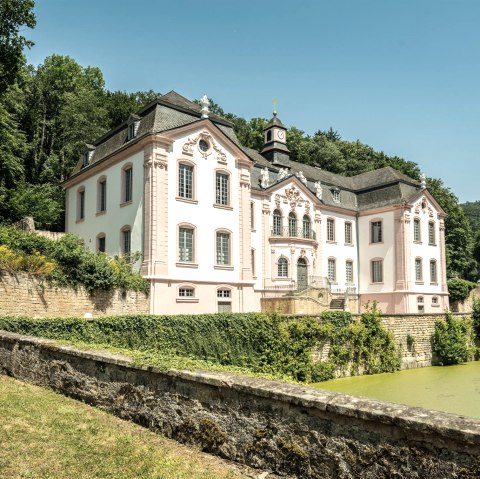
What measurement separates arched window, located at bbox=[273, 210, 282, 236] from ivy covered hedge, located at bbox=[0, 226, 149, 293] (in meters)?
14.6

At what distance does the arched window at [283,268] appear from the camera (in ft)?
102

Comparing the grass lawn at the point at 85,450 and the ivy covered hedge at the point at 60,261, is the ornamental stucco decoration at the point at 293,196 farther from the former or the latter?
the grass lawn at the point at 85,450

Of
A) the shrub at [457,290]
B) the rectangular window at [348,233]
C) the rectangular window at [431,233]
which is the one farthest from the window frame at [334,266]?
the shrub at [457,290]

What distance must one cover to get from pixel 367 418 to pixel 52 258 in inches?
605

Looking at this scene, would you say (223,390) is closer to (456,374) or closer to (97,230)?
(456,374)

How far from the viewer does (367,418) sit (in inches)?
165

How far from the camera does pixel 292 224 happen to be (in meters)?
32.6

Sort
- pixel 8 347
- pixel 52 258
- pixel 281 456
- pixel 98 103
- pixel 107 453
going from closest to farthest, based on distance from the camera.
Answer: pixel 281 456 → pixel 107 453 → pixel 8 347 → pixel 52 258 → pixel 98 103

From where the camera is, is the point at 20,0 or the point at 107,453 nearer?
the point at 107,453

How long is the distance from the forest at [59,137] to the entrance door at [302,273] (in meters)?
16.1

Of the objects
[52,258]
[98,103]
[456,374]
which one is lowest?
[456,374]

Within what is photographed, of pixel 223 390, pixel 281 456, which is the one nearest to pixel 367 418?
pixel 281 456

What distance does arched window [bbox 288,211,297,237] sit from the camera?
3231 cm

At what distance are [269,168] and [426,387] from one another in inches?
717
